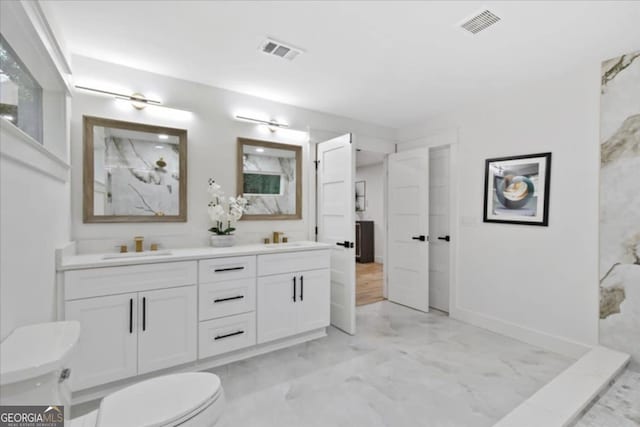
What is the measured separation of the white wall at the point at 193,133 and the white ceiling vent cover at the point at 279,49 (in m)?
0.92

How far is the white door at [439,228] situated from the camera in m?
3.96

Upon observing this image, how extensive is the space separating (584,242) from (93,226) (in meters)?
4.26

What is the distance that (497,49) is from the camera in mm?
2342

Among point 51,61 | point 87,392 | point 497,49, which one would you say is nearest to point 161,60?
point 51,61

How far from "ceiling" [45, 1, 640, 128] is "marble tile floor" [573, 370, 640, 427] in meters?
2.58

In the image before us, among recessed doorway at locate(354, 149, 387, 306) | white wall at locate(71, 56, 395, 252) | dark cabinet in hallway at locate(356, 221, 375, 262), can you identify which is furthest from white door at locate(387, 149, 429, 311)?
dark cabinet in hallway at locate(356, 221, 375, 262)

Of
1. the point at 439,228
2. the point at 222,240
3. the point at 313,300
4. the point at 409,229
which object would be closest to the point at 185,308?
the point at 222,240

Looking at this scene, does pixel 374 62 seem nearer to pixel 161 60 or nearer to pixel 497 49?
pixel 497 49

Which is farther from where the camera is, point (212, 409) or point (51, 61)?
point (51, 61)

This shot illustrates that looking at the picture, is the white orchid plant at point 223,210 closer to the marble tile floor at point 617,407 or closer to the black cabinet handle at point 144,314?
the black cabinet handle at point 144,314

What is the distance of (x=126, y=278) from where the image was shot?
2104 millimetres

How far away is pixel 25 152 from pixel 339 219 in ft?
8.38

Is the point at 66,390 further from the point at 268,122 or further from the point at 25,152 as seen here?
the point at 268,122

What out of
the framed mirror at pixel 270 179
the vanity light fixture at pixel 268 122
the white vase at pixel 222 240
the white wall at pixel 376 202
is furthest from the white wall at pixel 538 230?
the white wall at pixel 376 202
